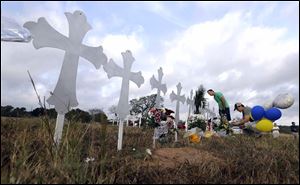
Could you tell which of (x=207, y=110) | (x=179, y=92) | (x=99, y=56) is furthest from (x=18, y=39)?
(x=207, y=110)

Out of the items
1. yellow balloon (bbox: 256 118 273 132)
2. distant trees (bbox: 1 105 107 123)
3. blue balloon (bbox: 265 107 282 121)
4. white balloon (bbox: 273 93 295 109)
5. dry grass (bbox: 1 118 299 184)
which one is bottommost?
dry grass (bbox: 1 118 299 184)

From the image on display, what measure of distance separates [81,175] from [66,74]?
107 inches

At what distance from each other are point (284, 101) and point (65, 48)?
6.40 meters

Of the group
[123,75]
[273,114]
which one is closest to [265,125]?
[273,114]

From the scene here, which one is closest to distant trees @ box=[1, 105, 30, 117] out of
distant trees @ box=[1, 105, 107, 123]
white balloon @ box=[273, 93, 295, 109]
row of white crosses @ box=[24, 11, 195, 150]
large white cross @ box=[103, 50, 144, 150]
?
distant trees @ box=[1, 105, 107, 123]

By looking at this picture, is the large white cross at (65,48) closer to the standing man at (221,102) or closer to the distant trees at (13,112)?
the distant trees at (13,112)

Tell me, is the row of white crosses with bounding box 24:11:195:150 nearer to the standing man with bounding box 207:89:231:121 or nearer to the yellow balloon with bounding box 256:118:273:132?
the yellow balloon with bounding box 256:118:273:132

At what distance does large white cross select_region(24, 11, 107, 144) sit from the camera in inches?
210

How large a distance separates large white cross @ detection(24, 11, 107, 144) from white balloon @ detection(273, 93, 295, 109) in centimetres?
588

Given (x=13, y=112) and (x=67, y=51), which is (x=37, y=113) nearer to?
(x=13, y=112)

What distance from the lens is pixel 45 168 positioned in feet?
11.0

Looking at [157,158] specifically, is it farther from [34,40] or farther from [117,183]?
[34,40]

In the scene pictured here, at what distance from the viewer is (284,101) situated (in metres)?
9.24

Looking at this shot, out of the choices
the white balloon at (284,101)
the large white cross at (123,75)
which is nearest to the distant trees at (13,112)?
the large white cross at (123,75)
